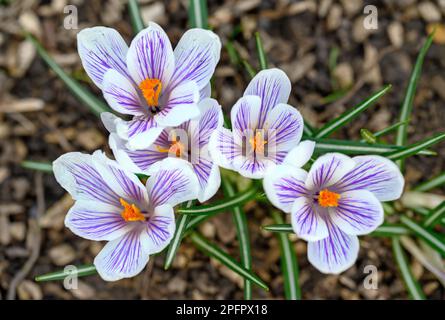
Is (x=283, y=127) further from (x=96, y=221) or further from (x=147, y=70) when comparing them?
(x=96, y=221)

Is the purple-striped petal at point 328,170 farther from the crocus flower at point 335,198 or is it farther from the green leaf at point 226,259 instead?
the green leaf at point 226,259

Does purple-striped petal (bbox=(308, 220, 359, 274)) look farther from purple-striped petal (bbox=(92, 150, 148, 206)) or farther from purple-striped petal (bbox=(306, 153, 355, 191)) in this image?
purple-striped petal (bbox=(92, 150, 148, 206))

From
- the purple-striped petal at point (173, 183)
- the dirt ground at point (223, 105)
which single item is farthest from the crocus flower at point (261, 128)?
the dirt ground at point (223, 105)

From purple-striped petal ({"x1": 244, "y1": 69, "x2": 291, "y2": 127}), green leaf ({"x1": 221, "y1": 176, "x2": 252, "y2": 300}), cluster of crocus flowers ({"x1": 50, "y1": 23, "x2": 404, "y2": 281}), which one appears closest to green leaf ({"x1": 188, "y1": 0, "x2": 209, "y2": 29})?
cluster of crocus flowers ({"x1": 50, "y1": 23, "x2": 404, "y2": 281})

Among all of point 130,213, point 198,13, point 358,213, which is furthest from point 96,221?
point 198,13
